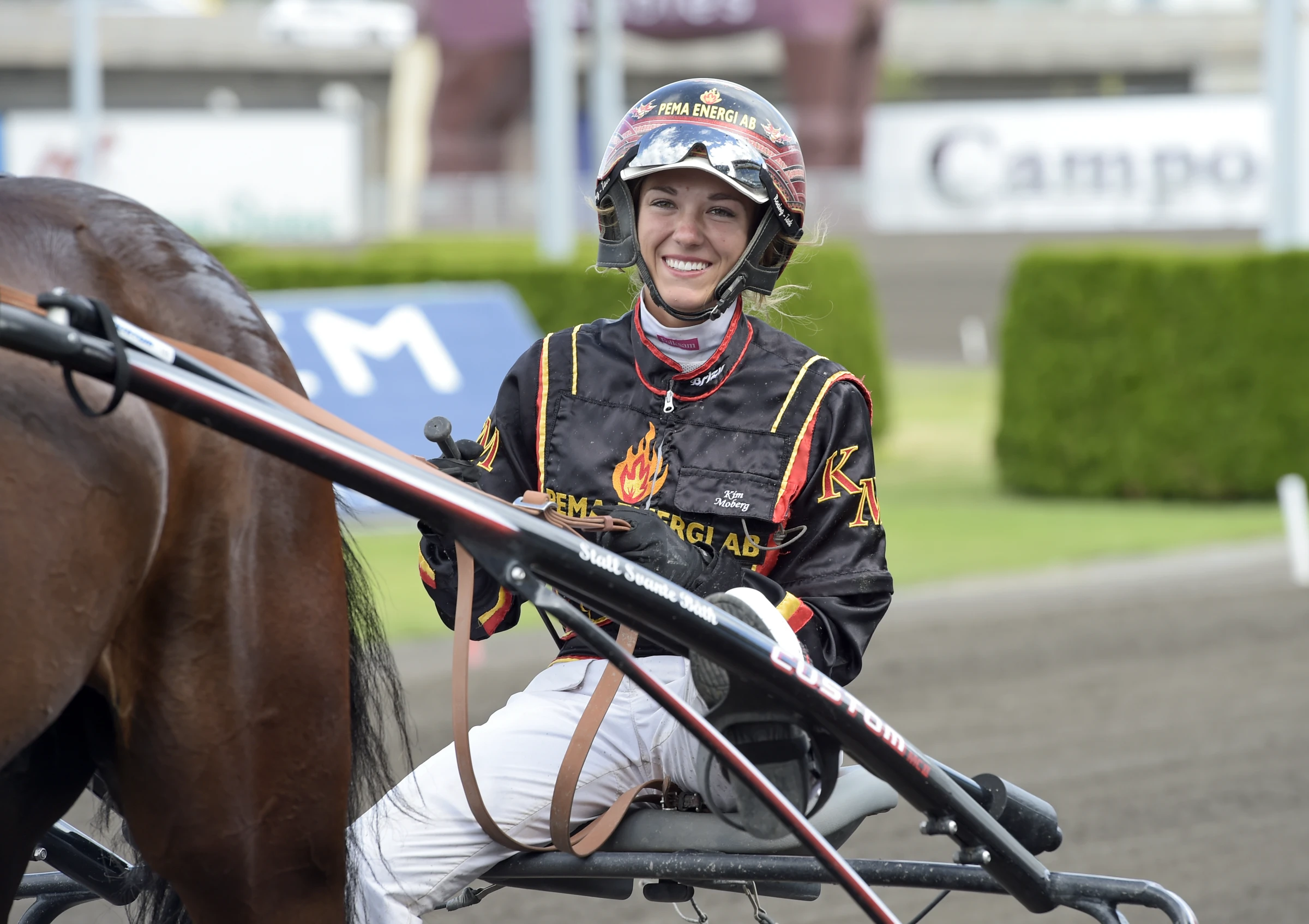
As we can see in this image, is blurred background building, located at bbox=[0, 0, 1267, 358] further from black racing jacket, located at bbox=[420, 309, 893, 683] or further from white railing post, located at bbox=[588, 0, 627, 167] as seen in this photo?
black racing jacket, located at bbox=[420, 309, 893, 683]

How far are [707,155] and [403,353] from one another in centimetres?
555

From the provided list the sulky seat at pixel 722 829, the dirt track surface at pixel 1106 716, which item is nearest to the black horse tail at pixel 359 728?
the sulky seat at pixel 722 829

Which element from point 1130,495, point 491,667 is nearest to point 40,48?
point 1130,495

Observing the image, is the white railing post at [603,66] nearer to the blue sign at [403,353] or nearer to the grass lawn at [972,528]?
the grass lawn at [972,528]

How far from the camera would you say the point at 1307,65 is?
10312mm

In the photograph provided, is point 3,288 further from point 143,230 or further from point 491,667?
point 491,667

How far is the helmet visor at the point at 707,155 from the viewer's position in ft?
8.03

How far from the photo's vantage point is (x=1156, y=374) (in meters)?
10.2

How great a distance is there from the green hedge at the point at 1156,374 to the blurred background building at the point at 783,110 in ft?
29.7

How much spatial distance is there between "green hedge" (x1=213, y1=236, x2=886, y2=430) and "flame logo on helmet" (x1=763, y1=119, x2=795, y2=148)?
680cm

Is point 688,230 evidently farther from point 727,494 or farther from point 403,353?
point 403,353

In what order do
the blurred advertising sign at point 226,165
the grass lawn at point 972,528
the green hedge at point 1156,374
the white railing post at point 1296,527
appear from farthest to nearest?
the blurred advertising sign at point 226,165 → the green hedge at point 1156,374 → the grass lawn at point 972,528 → the white railing post at point 1296,527

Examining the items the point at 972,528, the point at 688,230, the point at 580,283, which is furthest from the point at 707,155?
the point at 580,283

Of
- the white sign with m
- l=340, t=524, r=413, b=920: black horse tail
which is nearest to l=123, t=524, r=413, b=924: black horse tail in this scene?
l=340, t=524, r=413, b=920: black horse tail
